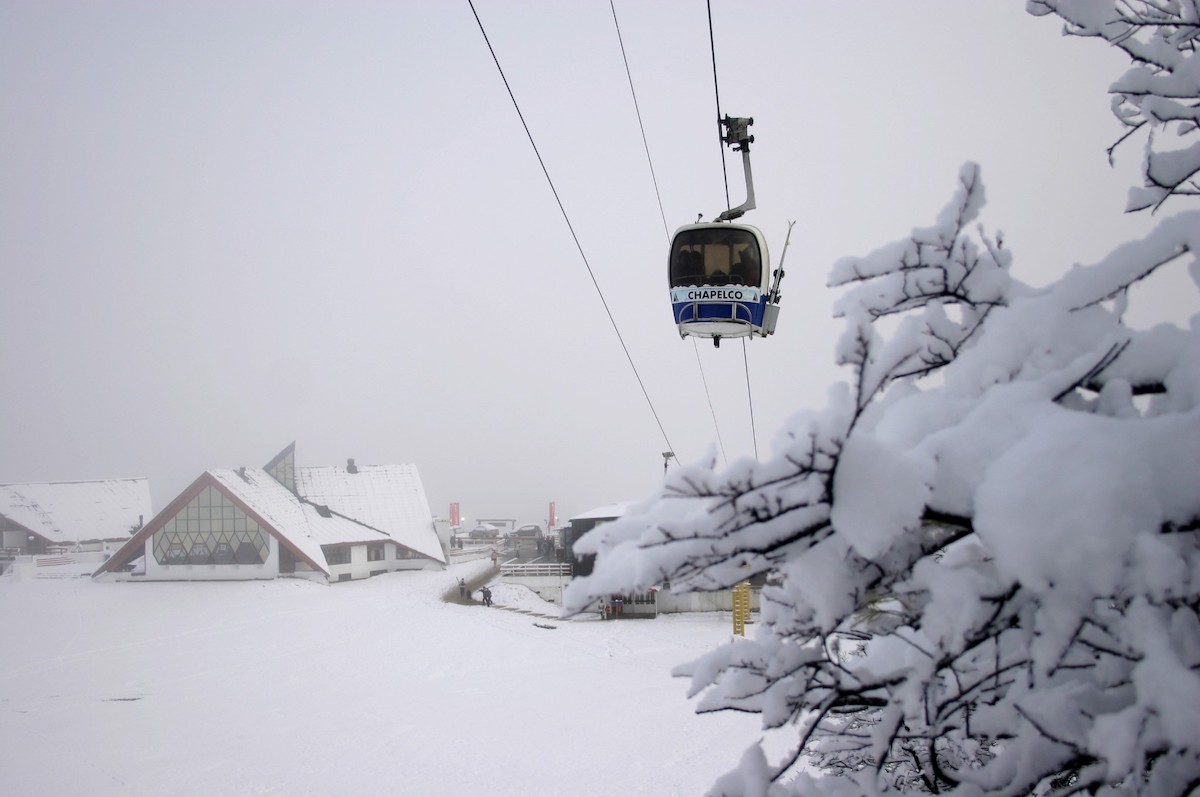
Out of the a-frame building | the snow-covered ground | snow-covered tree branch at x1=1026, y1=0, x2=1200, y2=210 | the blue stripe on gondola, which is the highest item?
the blue stripe on gondola

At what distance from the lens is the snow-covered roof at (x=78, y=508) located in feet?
165

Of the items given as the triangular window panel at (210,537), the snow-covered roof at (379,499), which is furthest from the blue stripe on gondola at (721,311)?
the snow-covered roof at (379,499)

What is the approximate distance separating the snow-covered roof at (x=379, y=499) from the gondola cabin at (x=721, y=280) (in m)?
31.7

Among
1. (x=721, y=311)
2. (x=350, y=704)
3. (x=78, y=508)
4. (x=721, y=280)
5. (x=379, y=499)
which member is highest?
(x=721, y=280)

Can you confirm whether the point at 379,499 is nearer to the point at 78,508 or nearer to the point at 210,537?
the point at 210,537

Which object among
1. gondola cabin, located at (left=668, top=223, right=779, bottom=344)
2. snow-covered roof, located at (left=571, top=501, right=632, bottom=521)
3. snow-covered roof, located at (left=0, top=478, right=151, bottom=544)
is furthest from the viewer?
snow-covered roof, located at (left=0, top=478, right=151, bottom=544)

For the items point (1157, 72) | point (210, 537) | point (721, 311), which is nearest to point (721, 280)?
point (721, 311)

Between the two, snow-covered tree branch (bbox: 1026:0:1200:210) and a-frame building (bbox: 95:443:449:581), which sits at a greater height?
snow-covered tree branch (bbox: 1026:0:1200:210)

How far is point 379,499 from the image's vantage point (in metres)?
42.2

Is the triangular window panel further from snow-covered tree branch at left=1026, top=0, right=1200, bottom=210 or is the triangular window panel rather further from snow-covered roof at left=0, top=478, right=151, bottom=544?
snow-covered tree branch at left=1026, top=0, right=1200, bottom=210

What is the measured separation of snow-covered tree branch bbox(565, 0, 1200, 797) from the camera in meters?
1.54

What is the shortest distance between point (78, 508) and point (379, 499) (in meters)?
30.0

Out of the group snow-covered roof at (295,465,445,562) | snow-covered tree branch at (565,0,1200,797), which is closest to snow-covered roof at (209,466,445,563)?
snow-covered roof at (295,465,445,562)

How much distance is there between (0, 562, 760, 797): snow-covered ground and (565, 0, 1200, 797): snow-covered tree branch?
360 inches
